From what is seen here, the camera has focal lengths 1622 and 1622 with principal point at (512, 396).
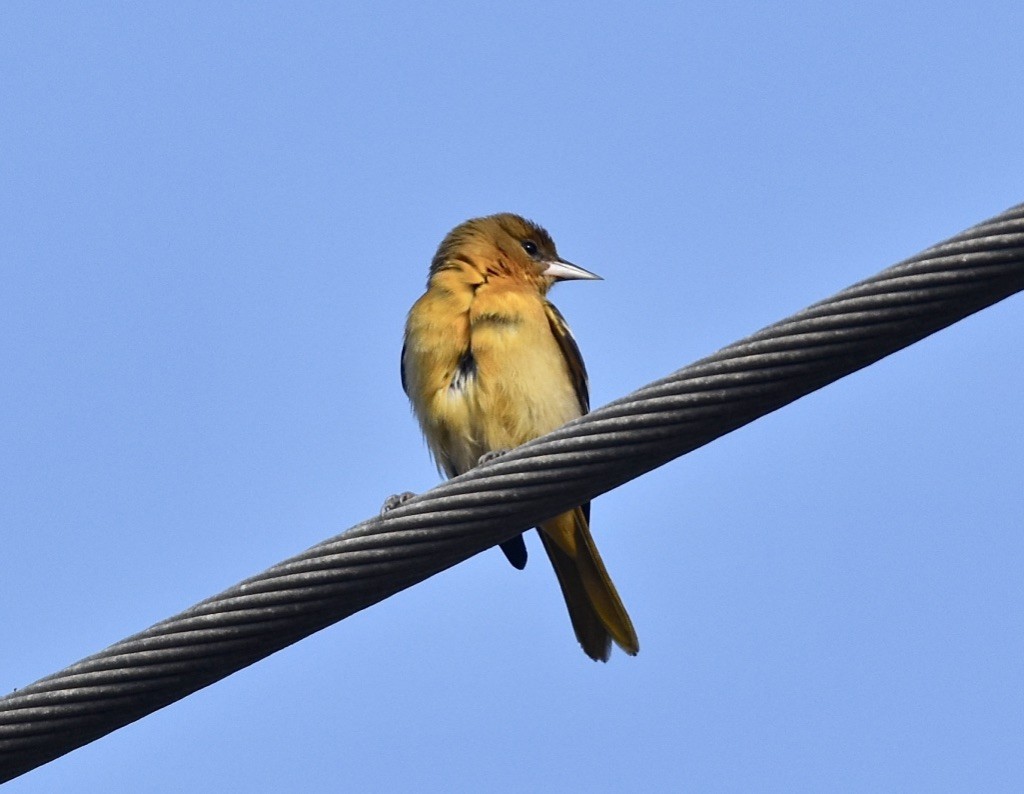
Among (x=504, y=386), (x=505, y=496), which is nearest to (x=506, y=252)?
(x=504, y=386)

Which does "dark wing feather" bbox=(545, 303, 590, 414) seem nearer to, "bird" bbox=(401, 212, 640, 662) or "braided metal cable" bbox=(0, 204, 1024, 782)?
"bird" bbox=(401, 212, 640, 662)

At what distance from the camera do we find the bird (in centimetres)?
709

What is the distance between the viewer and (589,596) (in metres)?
7.41

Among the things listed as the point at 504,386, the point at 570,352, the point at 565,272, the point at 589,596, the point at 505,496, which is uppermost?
the point at 565,272

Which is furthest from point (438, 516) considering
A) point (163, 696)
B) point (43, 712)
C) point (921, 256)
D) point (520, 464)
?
point (921, 256)

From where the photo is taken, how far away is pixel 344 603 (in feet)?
12.5

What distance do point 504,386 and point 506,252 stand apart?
1.46m

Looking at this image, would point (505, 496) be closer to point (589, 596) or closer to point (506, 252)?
point (589, 596)

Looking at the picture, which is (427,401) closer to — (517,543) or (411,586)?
(517,543)

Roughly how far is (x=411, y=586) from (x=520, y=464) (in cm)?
42

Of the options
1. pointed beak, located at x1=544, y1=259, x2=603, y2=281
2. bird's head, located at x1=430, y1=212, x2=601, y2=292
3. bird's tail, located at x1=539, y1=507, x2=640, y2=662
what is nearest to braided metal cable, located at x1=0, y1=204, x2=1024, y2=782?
bird's tail, located at x1=539, y1=507, x2=640, y2=662

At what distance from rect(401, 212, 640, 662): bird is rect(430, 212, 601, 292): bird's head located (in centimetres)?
3

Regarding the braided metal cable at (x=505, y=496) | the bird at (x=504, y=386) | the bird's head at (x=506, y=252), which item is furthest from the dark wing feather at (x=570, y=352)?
the braided metal cable at (x=505, y=496)

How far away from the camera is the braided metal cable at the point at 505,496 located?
11.7 ft
